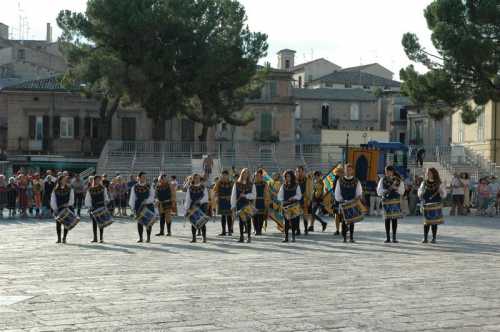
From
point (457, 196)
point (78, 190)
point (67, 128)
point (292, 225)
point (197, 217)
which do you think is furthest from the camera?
point (67, 128)

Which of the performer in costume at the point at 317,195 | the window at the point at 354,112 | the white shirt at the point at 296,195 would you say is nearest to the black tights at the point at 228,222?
the white shirt at the point at 296,195

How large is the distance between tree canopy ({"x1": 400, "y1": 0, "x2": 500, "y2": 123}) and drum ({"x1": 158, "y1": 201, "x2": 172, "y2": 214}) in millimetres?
21662

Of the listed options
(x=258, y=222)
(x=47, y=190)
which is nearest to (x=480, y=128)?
(x=47, y=190)

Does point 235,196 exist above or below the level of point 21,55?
below

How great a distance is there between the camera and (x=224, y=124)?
63.3 metres

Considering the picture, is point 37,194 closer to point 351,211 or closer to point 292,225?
point 292,225

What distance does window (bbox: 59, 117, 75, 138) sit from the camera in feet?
191

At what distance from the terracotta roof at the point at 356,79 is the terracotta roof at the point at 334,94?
6.03 meters

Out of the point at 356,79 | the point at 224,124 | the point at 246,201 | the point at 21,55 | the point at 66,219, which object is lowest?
the point at 66,219

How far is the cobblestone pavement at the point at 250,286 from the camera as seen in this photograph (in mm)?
9086

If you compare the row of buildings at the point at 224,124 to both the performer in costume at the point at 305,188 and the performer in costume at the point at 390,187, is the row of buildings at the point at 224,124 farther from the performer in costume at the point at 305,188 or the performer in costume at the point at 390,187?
the performer in costume at the point at 390,187

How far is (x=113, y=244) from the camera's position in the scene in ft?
63.0

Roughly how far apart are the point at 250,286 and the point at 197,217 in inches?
322

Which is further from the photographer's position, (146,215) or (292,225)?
(292,225)
